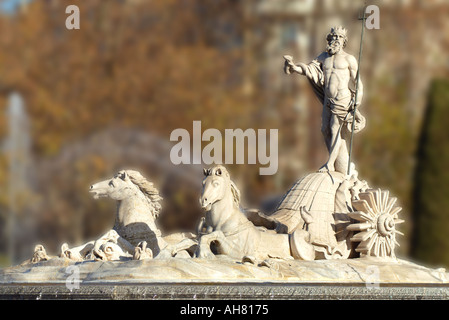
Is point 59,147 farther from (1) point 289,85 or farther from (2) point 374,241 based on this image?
(2) point 374,241

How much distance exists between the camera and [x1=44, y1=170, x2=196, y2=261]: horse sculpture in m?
14.3

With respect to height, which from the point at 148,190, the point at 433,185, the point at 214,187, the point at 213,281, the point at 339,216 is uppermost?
the point at 214,187

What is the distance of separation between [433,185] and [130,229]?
670 inches

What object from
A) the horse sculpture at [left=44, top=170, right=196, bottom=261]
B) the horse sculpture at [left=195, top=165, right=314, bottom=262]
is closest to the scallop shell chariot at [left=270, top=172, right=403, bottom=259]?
the horse sculpture at [left=195, top=165, right=314, bottom=262]

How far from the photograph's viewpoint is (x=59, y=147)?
3428 centimetres

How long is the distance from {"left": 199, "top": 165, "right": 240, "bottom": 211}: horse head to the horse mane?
4.27 feet

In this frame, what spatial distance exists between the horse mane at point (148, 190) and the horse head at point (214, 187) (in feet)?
4.27

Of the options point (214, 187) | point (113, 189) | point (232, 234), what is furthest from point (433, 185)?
point (214, 187)

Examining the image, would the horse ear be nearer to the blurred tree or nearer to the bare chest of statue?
the bare chest of statue

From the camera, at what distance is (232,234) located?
562 inches

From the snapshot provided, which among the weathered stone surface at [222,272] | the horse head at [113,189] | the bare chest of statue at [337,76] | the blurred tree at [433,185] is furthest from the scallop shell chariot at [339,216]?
the blurred tree at [433,185]

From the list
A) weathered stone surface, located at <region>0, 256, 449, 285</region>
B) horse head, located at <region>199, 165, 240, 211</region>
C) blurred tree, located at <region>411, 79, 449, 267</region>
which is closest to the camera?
weathered stone surface, located at <region>0, 256, 449, 285</region>

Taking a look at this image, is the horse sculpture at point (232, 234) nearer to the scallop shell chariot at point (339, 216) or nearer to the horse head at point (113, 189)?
the scallop shell chariot at point (339, 216)

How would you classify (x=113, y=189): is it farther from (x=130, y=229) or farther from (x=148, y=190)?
(x=130, y=229)
